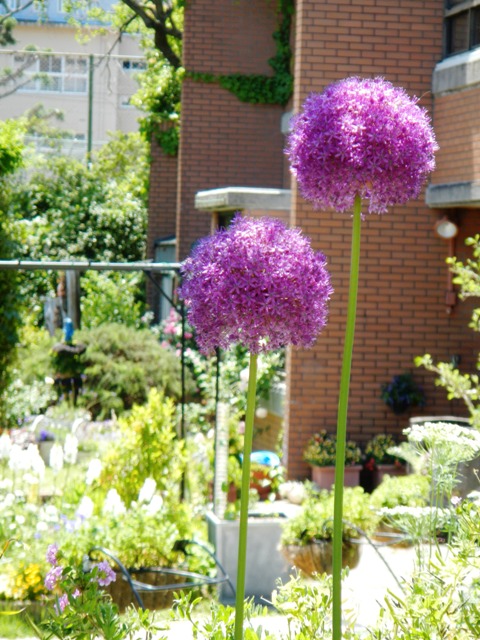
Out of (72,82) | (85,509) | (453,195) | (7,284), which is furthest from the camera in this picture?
(72,82)

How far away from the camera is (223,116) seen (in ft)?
Result: 50.2

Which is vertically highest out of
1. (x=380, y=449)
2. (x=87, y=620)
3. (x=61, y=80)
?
(x=61, y=80)

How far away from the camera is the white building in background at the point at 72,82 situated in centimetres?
2783

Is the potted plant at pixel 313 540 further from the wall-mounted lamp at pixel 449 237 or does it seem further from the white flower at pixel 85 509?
the wall-mounted lamp at pixel 449 237

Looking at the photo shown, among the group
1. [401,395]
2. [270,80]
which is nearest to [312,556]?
[401,395]

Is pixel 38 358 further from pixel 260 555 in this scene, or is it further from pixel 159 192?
pixel 260 555

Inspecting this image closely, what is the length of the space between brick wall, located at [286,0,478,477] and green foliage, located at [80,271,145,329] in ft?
25.1

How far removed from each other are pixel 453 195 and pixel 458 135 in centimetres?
55

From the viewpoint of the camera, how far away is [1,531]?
7.18 metres

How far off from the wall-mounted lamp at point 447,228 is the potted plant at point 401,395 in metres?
1.43

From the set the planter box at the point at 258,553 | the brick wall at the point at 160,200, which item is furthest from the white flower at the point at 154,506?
the brick wall at the point at 160,200

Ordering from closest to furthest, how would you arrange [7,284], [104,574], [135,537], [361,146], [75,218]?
[361,146]
[104,574]
[135,537]
[7,284]
[75,218]

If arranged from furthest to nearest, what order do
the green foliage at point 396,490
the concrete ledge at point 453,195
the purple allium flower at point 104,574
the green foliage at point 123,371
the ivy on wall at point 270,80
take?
the ivy on wall at point 270,80 → the green foliage at point 123,371 → the concrete ledge at point 453,195 → the green foliage at point 396,490 → the purple allium flower at point 104,574

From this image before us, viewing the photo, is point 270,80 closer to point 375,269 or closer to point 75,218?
point 375,269
